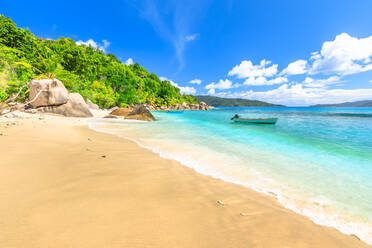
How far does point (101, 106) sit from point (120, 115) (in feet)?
55.3

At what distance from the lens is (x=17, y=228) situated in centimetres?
148

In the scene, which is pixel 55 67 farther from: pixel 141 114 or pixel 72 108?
pixel 141 114

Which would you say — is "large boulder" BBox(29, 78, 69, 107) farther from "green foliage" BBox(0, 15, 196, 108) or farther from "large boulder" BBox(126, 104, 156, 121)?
"large boulder" BBox(126, 104, 156, 121)

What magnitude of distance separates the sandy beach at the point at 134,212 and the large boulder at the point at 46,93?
53.1 ft

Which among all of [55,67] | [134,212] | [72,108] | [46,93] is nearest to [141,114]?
[72,108]

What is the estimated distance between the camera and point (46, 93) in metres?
15.2

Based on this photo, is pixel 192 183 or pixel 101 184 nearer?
pixel 101 184

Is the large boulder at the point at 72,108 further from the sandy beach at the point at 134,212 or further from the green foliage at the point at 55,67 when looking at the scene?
the sandy beach at the point at 134,212

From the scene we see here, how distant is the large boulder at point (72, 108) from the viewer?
622 inches

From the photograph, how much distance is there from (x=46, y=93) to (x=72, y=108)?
265cm

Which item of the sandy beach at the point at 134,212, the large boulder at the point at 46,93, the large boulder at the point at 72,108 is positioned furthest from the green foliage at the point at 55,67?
the sandy beach at the point at 134,212

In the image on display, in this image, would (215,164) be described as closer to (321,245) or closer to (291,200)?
(291,200)

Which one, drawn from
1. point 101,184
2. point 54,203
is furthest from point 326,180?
point 54,203

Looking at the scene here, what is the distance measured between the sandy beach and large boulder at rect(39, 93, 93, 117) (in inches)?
639
